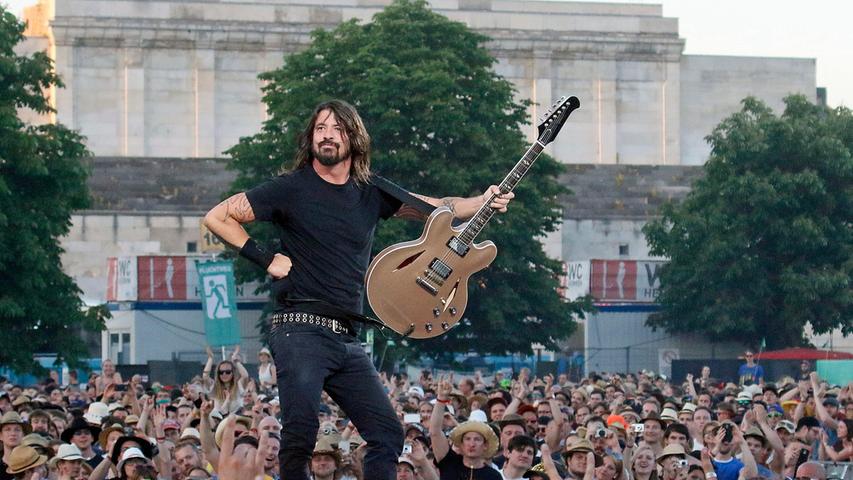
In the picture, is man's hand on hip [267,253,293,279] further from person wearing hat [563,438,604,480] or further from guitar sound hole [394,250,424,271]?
person wearing hat [563,438,604,480]

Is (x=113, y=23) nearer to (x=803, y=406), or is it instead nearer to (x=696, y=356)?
(x=696, y=356)

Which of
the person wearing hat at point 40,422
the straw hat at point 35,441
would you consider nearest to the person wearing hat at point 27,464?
the straw hat at point 35,441

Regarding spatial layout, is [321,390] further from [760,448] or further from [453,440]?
[760,448]

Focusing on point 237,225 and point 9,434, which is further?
point 9,434

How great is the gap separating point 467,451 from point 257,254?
19.0 ft

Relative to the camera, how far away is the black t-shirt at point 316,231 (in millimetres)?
12484

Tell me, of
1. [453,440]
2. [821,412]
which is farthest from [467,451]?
[821,412]

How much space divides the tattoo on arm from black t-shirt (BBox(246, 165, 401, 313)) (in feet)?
0.10

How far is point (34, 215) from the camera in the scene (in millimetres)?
47250

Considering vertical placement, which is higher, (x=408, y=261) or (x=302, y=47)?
(x=302, y=47)

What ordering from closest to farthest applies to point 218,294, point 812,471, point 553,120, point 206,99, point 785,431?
1. point 553,120
2. point 812,471
3. point 785,431
4. point 218,294
5. point 206,99

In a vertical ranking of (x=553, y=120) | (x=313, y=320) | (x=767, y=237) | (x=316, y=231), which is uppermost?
(x=767, y=237)

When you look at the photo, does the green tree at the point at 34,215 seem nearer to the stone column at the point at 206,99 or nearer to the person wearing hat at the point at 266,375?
the person wearing hat at the point at 266,375

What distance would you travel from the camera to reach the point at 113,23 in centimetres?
10538
